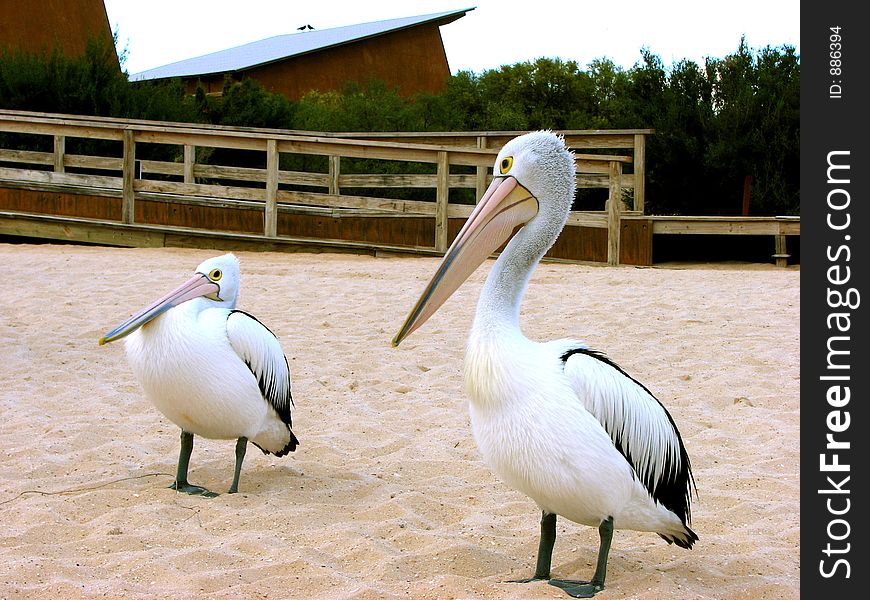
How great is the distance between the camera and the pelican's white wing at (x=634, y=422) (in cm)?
284

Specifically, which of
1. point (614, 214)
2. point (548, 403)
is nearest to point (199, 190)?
point (614, 214)

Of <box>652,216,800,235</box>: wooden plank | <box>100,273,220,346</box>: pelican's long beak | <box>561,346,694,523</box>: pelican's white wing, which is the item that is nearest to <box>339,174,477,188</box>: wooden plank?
<box>652,216,800,235</box>: wooden plank

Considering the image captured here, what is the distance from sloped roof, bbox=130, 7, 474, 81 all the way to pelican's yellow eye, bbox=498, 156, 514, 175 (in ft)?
73.5

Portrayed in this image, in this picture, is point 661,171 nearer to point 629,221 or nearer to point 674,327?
point 629,221

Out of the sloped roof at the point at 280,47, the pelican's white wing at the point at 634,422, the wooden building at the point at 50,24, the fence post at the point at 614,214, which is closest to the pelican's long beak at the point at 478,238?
the pelican's white wing at the point at 634,422

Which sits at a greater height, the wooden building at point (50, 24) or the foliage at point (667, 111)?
the wooden building at point (50, 24)

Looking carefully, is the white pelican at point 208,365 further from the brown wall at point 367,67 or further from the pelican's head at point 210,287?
the brown wall at point 367,67

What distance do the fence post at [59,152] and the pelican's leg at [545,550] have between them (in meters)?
10.8

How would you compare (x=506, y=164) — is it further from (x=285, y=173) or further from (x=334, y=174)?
(x=285, y=173)

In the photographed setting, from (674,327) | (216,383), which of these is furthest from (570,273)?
(216,383)

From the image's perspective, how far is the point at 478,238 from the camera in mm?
3027

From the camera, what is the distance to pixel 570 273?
9539 millimetres

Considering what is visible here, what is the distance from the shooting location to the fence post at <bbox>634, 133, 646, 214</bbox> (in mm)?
12469
